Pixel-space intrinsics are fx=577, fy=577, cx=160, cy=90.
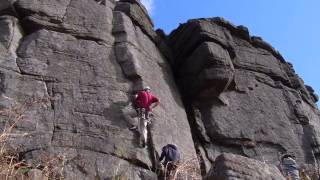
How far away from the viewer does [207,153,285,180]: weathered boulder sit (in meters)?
10.2

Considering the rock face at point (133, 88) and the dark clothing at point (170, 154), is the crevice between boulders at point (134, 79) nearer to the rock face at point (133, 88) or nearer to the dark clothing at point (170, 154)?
the rock face at point (133, 88)

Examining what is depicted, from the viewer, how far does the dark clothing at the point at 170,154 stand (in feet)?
46.4

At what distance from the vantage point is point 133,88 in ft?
56.0

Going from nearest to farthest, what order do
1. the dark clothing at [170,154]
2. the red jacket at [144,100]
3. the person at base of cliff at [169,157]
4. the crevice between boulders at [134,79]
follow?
the person at base of cliff at [169,157]
the dark clothing at [170,154]
the crevice between boulders at [134,79]
the red jacket at [144,100]

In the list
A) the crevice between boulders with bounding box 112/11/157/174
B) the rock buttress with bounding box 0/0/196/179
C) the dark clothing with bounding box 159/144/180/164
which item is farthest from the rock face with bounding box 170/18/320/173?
the dark clothing with bounding box 159/144/180/164

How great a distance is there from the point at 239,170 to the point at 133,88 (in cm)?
729

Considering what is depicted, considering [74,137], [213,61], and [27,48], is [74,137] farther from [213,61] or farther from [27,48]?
[213,61]

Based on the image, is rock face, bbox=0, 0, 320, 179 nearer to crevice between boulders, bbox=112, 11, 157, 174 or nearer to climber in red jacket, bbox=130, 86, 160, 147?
crevice between boulders, bbox=112, 11, 157, 174

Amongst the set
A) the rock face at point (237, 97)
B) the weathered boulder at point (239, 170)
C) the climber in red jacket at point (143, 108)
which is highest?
the rock face at point (237, 97)

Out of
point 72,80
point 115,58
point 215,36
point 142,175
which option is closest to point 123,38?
point 115,58

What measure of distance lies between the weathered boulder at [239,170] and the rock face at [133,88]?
3.69 m

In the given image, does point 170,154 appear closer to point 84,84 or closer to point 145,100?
point 145,100

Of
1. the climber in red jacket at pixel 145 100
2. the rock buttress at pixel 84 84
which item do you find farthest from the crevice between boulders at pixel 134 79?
the climber in red jacket at pixel 145 100

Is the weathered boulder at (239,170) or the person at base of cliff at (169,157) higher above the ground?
the person at base of cliff at (169,157)
